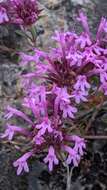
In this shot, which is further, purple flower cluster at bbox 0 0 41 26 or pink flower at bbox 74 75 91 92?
purple flower cluster at bbox 0 0 41 26

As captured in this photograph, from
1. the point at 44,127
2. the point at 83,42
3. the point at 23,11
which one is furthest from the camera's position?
the point at 23,11

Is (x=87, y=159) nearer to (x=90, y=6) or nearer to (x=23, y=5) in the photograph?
(x=23, y=5)


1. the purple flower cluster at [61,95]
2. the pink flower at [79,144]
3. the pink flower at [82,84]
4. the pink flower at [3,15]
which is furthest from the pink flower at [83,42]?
the pink flower at [3,15]

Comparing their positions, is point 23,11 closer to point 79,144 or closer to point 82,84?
point 82,84

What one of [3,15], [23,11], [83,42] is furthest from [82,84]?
[3,15]

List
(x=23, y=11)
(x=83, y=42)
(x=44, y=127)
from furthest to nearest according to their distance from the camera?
1. (x=23, y=11)
2. (x=83, y=42)
3. (x=44, y=127)

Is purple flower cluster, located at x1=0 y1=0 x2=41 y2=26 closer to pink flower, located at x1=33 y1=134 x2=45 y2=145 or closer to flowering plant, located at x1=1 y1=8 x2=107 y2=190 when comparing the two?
flowering plant, located at x1=1 y1=8 x2=107 y2=190

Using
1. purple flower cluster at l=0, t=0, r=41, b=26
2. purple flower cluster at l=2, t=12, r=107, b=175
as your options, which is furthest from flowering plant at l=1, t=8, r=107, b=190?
purple flower cluster at l=0, t=0, r=41, b=26

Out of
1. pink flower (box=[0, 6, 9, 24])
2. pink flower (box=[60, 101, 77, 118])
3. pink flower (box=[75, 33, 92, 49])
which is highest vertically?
pink flower (box=[75, 33, 92, 49])

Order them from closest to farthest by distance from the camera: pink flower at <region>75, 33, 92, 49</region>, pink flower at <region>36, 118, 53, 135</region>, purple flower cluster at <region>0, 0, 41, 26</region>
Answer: pink flower at <region>36, 118, 53, 135</region> → pink flower at <region>75, 33, 92, 49</region> → purple flower cluster at <region>0, 0, 41, 26</region>
